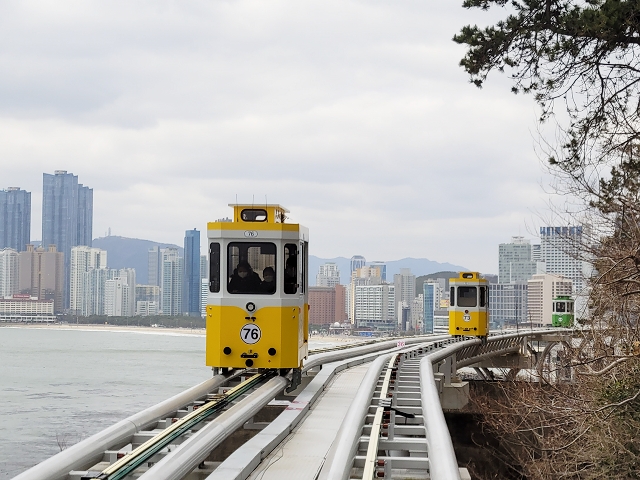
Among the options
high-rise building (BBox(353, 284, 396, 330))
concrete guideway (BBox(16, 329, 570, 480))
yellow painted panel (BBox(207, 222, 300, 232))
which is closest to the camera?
concrete guideway (BBox(16, 329, 570, 480))

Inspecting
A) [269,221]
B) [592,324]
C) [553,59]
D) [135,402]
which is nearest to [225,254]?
[269,221]

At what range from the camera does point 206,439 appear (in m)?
8.59

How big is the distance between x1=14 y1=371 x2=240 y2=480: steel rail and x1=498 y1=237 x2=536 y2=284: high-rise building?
414 ft

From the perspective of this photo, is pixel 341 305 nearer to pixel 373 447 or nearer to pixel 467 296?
pixel 467 296

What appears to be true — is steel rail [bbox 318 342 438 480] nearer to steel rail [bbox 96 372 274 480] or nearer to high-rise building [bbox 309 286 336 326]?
steel rail [bbox 96 372 274 480]

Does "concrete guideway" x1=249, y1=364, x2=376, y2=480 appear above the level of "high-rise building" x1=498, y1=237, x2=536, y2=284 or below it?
below

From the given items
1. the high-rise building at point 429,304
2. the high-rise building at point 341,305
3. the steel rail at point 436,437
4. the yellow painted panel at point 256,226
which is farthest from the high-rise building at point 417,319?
the yellow painted panel at point 256,226

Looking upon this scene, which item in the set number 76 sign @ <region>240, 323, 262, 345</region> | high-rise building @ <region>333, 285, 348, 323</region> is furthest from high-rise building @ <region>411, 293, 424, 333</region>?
number 76 sign @ <region>240, 323, 262, 345</region>

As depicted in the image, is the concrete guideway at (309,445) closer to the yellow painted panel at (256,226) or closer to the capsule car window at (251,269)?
Answer: the capsule car window at (251,269)

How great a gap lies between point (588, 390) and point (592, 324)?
128 cm

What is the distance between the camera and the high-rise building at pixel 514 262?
5458 inches

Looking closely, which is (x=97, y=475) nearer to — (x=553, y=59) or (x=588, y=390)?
(x=553, y=59)

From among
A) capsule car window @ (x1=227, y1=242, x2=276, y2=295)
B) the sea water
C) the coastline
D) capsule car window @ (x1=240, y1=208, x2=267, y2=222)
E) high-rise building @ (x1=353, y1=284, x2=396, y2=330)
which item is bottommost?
the coastline

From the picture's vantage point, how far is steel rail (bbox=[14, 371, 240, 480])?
703cm
